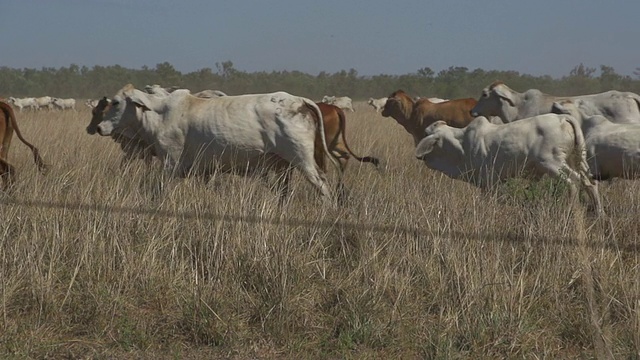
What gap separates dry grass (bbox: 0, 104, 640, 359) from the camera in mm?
6438

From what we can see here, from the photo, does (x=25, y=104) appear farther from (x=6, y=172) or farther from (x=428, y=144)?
(x=428, y=144)

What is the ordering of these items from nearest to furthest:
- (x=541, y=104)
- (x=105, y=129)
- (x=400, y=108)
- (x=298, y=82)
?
(x=105, y=129)
(x=541, y=104)
(x=400, y=108)
(x=298, y=82)

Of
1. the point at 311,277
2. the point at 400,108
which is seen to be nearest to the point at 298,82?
the point at 400,108

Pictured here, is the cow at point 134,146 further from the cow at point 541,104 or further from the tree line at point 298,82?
the tree line at point 298,82

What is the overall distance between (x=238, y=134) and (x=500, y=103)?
21.1ft

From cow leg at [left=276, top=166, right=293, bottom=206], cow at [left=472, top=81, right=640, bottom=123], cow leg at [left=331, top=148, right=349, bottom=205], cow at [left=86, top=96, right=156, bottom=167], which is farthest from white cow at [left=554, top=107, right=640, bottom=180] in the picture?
cow at [left=86, top=96, right=156, bottom=167]

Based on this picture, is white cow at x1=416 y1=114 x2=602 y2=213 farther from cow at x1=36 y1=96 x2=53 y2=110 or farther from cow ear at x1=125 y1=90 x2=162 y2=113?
cow at x1=36 y1=96 x2=53 y2=110

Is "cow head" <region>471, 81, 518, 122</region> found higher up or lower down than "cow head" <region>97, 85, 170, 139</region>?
lower down

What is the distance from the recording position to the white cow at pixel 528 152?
10.9m

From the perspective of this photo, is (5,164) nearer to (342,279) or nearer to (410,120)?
(342,279)

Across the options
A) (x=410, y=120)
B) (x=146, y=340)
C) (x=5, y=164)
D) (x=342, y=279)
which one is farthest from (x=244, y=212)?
(x=410, y=120)

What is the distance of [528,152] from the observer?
36.1ft

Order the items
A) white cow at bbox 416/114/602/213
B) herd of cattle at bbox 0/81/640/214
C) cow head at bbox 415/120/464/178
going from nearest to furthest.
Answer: white cow at bbox 416/114/602/213, herd of cattle at bbox 0/81/640/214, cow head at bbox 415/120/464/178

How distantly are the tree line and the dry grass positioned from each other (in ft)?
179
